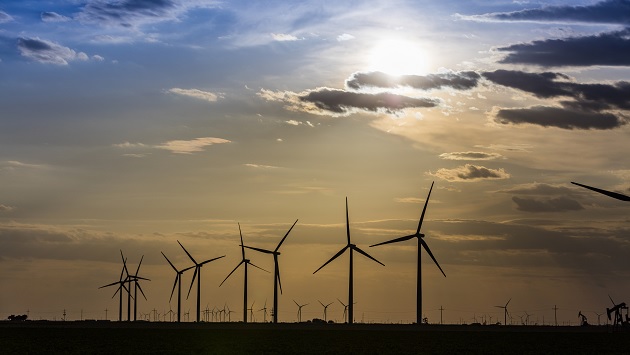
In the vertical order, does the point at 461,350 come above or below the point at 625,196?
below

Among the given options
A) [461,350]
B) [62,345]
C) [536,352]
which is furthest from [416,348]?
[62,345]

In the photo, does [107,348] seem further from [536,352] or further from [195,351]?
[536,352]

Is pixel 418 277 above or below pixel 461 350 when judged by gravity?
above

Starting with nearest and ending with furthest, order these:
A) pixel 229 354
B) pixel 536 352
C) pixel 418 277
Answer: pixel 229 354, pixel 536 352, pixel 418 277

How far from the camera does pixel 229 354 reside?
110750 millimetres

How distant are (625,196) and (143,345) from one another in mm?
64436

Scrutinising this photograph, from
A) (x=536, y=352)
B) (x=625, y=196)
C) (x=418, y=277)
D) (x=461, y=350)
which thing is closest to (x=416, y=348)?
(x=461, y=350)

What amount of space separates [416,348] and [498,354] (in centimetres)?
1516

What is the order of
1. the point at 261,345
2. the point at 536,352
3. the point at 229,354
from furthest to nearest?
the point at 261,345 → the point at 536,352 → the point at 229,354

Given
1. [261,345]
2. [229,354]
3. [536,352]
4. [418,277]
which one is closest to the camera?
[229,354]

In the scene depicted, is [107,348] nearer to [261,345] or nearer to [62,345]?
[62,345]

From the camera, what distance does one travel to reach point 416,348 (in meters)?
127

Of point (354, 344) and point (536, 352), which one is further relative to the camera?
point (354, 344)

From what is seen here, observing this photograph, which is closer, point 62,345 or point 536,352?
point 536,352
